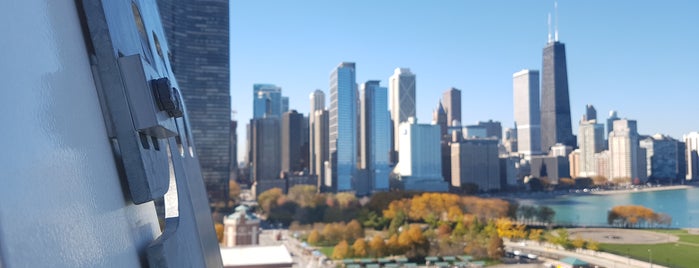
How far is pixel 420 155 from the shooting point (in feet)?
147

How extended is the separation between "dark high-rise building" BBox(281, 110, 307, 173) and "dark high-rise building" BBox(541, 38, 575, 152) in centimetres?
3513

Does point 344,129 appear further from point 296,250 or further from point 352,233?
point 296,250

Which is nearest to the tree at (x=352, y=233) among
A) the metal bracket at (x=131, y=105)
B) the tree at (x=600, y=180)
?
the metal bracket at (x=131, y=105)

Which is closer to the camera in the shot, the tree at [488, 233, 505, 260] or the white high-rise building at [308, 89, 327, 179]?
the tree at [488, 233, 505, 260]

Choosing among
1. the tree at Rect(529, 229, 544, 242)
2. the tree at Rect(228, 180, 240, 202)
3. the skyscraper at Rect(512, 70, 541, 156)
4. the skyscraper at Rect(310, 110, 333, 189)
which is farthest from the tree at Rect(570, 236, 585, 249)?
the skyscraper at Rect(512, 70, 541, 156)

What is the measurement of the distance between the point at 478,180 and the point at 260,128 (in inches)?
766

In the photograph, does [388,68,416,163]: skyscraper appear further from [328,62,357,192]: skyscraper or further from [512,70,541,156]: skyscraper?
[512,70,541,156]: skyscraper

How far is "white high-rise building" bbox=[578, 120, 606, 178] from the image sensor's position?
5069 cm

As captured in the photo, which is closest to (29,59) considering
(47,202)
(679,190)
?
(47,202)

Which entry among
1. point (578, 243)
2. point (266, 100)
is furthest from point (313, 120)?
point (578, 243)

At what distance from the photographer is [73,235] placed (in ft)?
2.56

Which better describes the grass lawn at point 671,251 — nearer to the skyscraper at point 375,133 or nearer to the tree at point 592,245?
the tree at point 592,245

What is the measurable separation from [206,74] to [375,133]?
17963mm

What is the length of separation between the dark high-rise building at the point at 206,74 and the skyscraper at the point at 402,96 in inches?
1052
